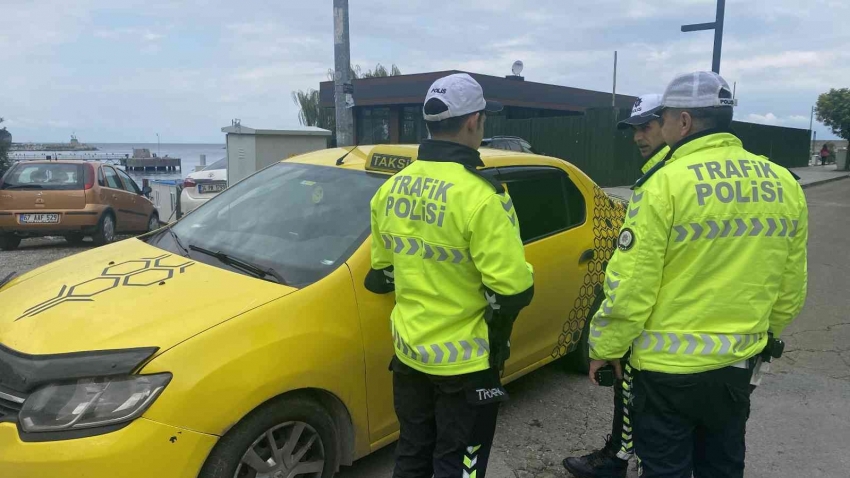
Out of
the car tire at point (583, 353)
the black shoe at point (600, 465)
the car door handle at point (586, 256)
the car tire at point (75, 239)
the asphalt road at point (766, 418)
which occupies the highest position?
the car door handle at point (586, 256)

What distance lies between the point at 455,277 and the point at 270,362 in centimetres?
84

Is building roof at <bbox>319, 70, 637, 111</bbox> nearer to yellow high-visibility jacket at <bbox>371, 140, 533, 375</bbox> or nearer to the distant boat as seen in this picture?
the distant boat

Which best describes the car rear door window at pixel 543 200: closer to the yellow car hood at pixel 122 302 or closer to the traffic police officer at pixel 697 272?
the traffic police officer at pixel 697 272

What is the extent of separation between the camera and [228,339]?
2.42 metres

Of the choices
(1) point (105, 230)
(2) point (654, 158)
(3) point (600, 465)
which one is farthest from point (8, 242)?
(2) point (654, 158)

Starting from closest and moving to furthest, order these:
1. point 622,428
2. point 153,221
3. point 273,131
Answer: point 622,428, point 273,131, point 153,221

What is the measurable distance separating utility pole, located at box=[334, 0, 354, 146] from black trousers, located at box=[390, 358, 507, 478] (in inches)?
292

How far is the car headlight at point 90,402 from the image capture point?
2207 mm

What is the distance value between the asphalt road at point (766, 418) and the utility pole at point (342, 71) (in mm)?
6108

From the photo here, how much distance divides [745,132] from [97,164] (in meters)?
27.7

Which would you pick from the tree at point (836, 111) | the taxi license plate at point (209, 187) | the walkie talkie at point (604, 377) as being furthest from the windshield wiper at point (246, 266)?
the tree at point (836, 111)

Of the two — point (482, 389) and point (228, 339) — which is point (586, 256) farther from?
point (228, 339)

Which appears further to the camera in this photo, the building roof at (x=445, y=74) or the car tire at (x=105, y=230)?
the building roof at (x=445, y=74)

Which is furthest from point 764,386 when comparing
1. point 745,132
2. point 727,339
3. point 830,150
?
point 830,150
